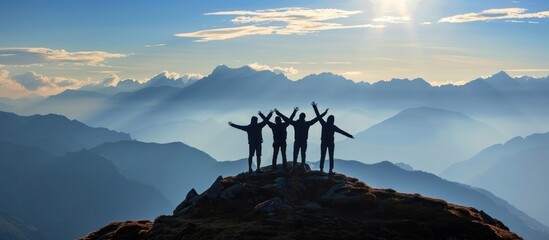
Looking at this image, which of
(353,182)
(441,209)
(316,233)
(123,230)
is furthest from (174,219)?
(441,209)

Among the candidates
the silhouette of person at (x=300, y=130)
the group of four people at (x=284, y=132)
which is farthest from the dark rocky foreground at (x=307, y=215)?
the silhouette of person at (x=300, y=130)

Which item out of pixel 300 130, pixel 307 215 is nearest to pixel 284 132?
pixel 300 130

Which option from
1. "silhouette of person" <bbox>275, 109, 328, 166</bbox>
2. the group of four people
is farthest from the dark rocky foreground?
"silhouette of person" <bbox>275, 109, 328, 166</bbox>

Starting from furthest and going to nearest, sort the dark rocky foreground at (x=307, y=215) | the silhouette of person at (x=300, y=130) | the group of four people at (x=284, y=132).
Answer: the silhouette of person at (x=300, y=130)
the group of four people at (x=284, y=132)
the dark rocky foreground at (x=307, y=215)

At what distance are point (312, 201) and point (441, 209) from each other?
10.6 metres

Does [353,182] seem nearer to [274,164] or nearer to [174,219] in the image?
[274,164]

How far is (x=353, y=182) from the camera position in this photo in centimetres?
4616

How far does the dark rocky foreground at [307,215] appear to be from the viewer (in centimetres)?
3189

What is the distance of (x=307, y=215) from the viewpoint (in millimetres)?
35188

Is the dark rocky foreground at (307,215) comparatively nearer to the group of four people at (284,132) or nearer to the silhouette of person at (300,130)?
the group of four people at (284,132)

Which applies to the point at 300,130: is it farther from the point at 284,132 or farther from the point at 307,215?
the point at 307,215

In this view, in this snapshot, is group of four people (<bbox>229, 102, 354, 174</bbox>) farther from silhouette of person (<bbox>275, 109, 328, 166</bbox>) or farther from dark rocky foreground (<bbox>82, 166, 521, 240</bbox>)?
dark rocky foreground (<bbox>82, 166, 521, 240</bbox>)

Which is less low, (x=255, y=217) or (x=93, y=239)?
(x=255, y=217)

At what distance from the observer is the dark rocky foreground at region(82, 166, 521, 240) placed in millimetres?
31891
